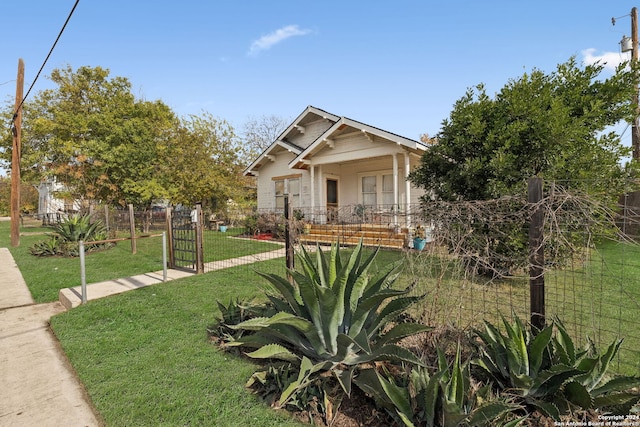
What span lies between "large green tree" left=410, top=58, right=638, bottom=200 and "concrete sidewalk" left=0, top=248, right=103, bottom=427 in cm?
642

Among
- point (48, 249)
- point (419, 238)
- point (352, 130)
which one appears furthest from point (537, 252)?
point (48, 249)

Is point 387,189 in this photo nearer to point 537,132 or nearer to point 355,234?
point 355,234

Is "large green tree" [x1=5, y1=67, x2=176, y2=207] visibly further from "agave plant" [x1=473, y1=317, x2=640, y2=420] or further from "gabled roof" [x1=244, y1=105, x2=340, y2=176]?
"agave plant" [x1=473, y1=317, x2=640, y2=420]

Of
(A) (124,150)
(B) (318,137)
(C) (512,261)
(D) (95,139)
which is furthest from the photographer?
(D) (95,139)

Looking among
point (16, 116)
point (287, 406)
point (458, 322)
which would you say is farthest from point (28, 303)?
point (16, 116)

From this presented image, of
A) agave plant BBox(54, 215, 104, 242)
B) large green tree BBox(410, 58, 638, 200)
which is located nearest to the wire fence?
large green tree BBox(410, 58, 638, 200)

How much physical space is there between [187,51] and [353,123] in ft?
21.3

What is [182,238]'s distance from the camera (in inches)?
307

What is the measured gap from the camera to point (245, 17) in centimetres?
816

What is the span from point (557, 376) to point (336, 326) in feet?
5.34

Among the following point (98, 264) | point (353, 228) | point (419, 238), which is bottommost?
point (98, 264)

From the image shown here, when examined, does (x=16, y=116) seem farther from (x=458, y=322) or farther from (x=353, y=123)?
(x=458, y=322)

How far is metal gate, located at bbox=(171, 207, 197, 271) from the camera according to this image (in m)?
7.53

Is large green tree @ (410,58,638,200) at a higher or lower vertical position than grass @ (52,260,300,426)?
higher
